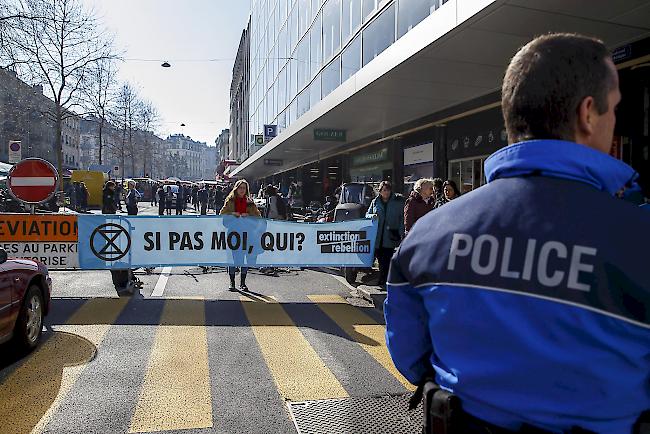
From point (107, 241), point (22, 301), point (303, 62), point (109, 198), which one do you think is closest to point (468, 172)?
point (107, 241)

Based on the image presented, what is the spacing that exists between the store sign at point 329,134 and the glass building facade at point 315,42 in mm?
1676

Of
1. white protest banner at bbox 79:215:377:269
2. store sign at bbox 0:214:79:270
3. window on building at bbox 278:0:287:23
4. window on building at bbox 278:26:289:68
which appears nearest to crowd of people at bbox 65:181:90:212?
window on building at bbox 278:26:289:68

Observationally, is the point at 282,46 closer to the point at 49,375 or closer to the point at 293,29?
the point at 293,29

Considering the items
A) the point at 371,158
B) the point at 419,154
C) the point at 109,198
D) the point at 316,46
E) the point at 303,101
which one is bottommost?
the point at 109,198

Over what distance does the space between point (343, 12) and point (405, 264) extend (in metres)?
17.7

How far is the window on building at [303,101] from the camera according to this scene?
79.1 ft

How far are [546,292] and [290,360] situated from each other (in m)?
4.36

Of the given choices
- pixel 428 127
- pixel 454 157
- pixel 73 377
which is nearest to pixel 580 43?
pixel 73 377

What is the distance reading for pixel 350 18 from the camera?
16.8 metres

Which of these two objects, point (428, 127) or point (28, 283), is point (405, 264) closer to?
point (28, 283)

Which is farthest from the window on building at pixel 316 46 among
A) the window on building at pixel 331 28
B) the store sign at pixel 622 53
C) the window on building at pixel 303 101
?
the store sign at pixel 622 53

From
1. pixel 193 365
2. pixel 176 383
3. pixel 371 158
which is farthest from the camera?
pixel 371 158

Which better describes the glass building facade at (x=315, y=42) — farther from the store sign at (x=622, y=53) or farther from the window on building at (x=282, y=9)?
the store sign at (x=622, y=53)

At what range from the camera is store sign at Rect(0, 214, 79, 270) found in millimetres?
→ 8391
